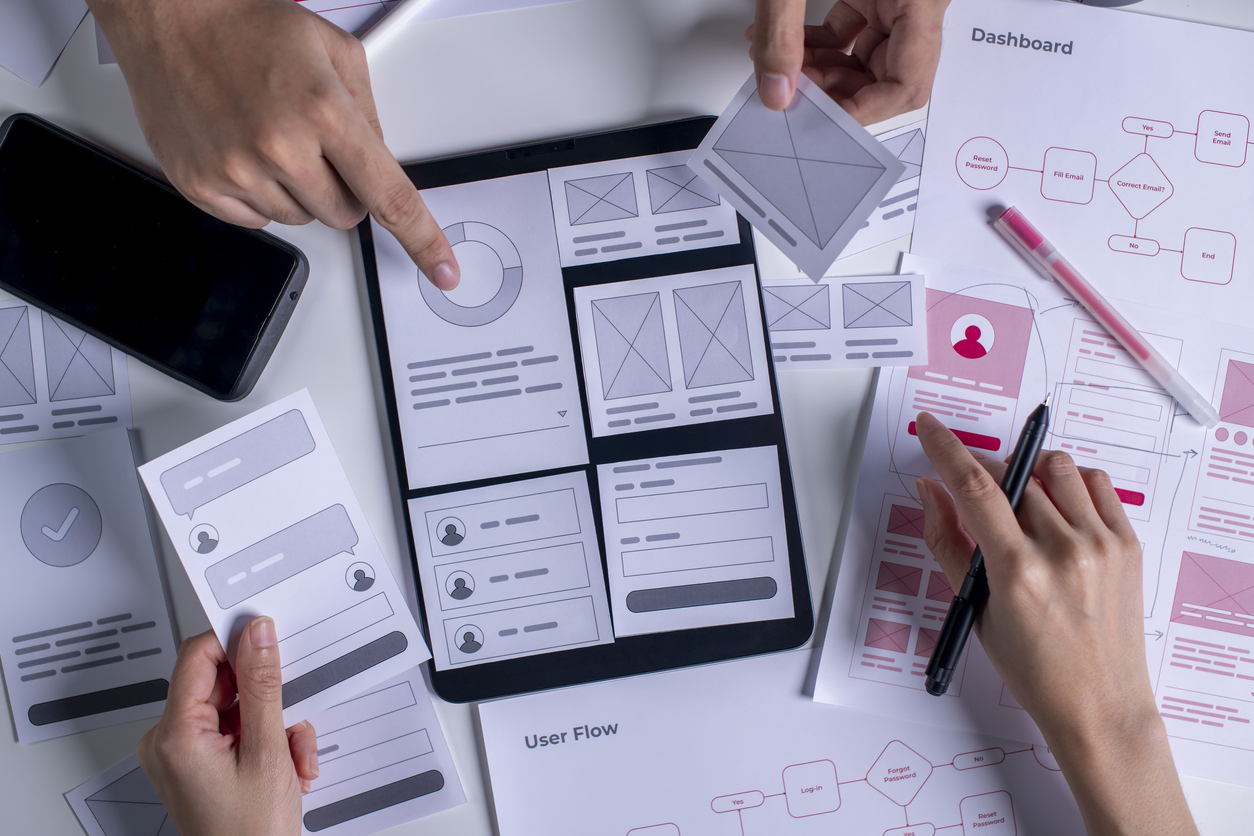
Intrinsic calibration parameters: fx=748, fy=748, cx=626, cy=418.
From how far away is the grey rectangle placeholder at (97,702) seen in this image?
81 centimetres

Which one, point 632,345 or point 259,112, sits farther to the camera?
point 632,345

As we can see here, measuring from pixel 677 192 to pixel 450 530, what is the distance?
438mm

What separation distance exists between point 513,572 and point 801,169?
0.51 metres

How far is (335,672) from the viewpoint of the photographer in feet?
2.53

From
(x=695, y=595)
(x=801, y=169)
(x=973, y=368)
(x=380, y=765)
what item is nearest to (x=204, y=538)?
(x=380, y=765)

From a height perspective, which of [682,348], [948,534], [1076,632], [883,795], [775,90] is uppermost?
[775,90]

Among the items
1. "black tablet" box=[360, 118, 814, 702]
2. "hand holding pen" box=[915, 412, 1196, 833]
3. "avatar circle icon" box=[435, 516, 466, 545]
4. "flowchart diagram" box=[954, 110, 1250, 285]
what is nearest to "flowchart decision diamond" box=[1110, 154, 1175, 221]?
"flowchart diagram" box=[954, 110, 1250, 285]

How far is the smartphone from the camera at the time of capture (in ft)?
2.60

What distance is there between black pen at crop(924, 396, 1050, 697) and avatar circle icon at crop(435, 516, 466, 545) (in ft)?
1.68

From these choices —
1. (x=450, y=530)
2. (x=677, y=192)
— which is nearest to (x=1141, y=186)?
(x=677, y=192)

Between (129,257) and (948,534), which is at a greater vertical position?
(129,257)

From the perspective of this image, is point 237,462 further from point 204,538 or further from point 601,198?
point 601,198

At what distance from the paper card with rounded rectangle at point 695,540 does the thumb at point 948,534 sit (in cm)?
16

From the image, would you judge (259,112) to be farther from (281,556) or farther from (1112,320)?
(1112,320)
